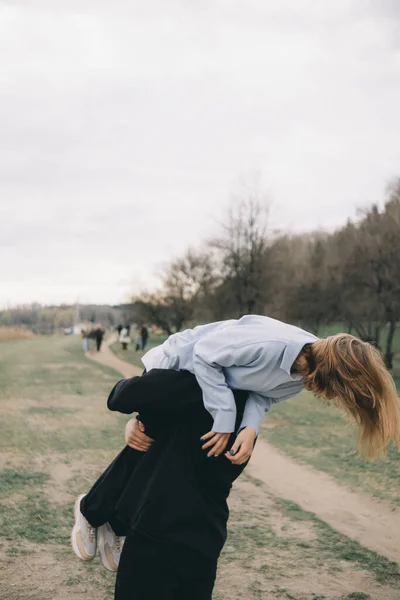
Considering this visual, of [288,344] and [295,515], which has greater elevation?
[288,344]

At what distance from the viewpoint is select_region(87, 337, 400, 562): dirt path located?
5.92 meters

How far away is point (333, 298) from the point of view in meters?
34.8

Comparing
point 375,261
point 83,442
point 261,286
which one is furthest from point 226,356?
point 261,286

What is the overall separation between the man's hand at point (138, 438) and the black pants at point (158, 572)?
386 mm

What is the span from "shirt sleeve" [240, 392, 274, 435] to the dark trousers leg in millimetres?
545

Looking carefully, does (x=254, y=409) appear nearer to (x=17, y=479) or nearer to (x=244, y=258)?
(x=17, y=479)

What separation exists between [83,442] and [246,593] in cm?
621

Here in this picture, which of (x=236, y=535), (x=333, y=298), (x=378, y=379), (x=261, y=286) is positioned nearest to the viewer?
(x=378, y=379)

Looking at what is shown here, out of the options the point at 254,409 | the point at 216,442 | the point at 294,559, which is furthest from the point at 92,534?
the point at 294,559

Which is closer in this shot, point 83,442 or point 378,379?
point 378,379

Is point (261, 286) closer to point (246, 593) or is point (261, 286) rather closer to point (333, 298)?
point (333, 298)

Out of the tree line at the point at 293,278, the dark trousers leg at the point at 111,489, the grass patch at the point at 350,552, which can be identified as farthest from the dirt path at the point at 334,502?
the tree line at the point at 293,278

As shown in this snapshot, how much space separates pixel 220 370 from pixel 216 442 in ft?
1.01

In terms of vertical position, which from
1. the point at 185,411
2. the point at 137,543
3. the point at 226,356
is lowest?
the point at 137,543
